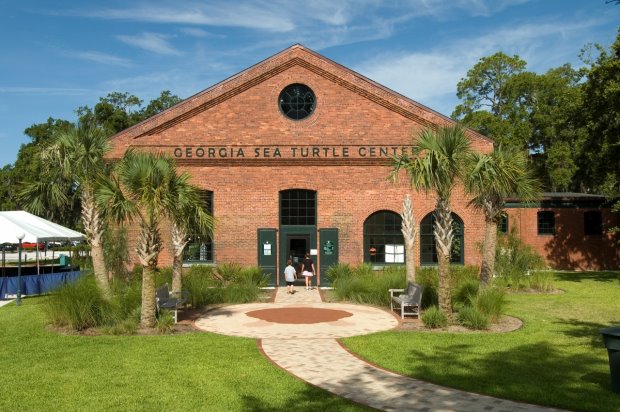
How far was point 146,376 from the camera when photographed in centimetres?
895

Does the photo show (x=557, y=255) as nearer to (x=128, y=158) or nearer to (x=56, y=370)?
(x=128, y=158)

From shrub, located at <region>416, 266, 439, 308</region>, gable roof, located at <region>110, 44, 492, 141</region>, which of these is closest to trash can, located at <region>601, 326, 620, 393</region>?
shrub, located at <region>416, 266, 439, 308</region>

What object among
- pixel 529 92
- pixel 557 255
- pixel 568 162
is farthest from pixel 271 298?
pixel 529 92

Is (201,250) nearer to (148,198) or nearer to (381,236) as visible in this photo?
(381,236)

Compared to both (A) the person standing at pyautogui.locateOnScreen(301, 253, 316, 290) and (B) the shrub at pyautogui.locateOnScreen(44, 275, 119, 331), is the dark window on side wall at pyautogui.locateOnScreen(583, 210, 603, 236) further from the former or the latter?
(B) the shrub at pyautogui.locateOnScreen(44, 275, 119, 331)

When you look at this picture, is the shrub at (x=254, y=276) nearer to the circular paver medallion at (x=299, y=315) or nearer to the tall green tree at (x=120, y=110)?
the circular paver medallion at (x=299, y=315)

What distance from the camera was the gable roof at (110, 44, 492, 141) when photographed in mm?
22766

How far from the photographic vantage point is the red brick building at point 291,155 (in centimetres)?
2295

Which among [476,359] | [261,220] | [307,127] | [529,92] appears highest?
[529,92]

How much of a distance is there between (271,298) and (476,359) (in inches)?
395

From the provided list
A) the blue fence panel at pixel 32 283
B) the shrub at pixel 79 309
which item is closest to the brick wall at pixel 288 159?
the blue fence panel at pixel 32 283

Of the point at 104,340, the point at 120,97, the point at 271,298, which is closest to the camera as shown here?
the point at 104,340

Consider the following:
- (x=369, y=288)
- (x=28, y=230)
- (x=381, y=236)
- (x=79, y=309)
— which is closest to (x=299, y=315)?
(x=369, y=288)

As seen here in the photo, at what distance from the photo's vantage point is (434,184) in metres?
13.5
